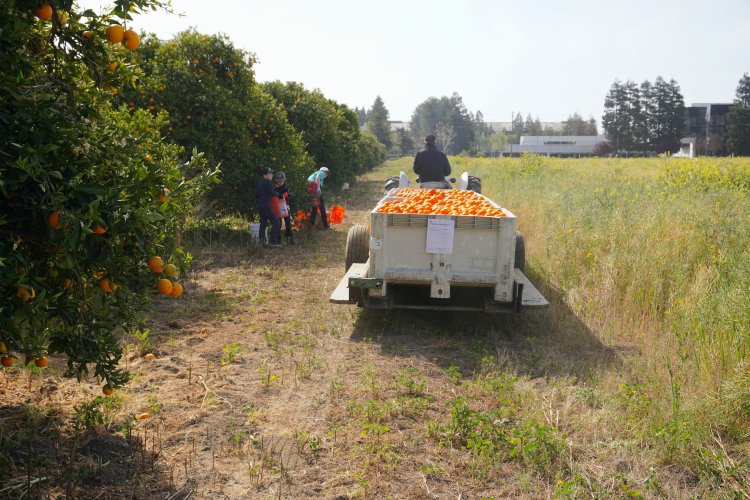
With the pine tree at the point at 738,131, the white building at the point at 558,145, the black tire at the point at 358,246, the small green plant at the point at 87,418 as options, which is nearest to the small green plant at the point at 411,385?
the small green plant at the point at 87,418

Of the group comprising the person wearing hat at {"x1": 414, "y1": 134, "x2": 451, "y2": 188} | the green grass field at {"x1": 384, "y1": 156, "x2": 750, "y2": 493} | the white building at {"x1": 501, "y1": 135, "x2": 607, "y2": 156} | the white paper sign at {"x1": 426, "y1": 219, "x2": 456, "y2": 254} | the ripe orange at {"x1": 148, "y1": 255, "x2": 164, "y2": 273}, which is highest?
the white building at {"x1": 501, "y1": 135, "x2": 607, "y2": 156}

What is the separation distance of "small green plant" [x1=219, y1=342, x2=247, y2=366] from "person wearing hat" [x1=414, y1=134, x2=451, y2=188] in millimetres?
5340

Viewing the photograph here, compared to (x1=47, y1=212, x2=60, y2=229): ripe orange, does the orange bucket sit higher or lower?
lower

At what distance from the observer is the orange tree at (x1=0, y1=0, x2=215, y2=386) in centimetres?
266

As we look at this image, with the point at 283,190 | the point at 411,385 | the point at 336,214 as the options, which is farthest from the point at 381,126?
the point at 411,385

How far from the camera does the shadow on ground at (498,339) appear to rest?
5.99m

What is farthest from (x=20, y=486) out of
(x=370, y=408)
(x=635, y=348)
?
(x=635, y=348)

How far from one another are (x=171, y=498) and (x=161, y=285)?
1.26 meters

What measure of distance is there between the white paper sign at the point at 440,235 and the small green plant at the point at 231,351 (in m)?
2.11

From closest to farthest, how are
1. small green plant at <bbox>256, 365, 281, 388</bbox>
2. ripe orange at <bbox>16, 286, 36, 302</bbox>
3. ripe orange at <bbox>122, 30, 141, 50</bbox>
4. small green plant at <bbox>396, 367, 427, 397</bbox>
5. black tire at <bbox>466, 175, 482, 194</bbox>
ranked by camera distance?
ripe orange at <bbox>16, 286, 36, 302</bbox> < ripe orange at <bbox>122, 30, 141, 50</bbox> < small green plant at <bbox>396, 367, 427, 397</bbox> < small green plant at <bbox>256, 365, 281, 388</bbox> < black tire at <bbox>466, 175, 482, 194</bbox>

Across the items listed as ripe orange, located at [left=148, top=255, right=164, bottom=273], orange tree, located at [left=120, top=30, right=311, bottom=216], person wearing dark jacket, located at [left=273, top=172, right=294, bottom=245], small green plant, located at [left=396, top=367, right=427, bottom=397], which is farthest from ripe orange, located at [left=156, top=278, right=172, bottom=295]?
orange tree, located at [left=120, top=30, right=311, bottom=216]

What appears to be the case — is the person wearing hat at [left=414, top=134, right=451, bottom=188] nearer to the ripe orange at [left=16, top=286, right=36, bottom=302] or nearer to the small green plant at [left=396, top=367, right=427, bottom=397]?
the small green plant at [left=396, top=367, right=427, bottom=397]

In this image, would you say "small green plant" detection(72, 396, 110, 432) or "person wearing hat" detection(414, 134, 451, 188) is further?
"person wearing hat" detection(414, 134, 451, 188)

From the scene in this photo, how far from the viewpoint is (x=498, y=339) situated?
681 centimetres
